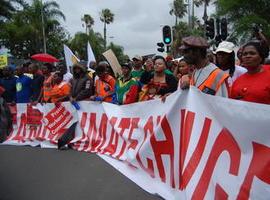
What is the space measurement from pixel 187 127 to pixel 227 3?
3847cm

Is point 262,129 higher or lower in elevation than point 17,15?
lower

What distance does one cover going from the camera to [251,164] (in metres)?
4.05

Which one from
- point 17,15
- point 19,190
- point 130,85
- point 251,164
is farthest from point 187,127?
point 17,15

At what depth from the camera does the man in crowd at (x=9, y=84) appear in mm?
11742

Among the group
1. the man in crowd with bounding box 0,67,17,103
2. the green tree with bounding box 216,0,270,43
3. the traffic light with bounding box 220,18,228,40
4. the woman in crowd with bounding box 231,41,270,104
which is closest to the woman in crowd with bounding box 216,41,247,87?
the woman in crowd with bounding box 231,41,270,104

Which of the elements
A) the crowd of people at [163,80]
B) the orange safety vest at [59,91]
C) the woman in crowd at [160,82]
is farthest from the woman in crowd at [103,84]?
the woman in crowd at [160,82]

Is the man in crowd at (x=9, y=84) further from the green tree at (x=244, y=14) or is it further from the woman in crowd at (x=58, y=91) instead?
the green tree at (x=244, y=14)

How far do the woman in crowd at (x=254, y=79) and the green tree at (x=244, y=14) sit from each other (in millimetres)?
34158

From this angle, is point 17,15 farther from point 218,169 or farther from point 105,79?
point 218,169

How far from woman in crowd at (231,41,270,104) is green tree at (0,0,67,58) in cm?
4827

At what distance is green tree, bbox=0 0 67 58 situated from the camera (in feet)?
173

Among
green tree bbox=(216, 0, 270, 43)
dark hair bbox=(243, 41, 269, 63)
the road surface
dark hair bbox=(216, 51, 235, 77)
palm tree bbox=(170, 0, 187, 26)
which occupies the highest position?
palm tree bbox=(170, 0, 187, 26)

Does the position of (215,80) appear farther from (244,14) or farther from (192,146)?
(244,14)

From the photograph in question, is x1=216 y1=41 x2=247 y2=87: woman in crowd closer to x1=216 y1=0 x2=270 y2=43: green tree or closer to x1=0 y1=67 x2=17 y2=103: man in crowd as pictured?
x1=0 y1=67 x2=17 y2=103: man in crowd
